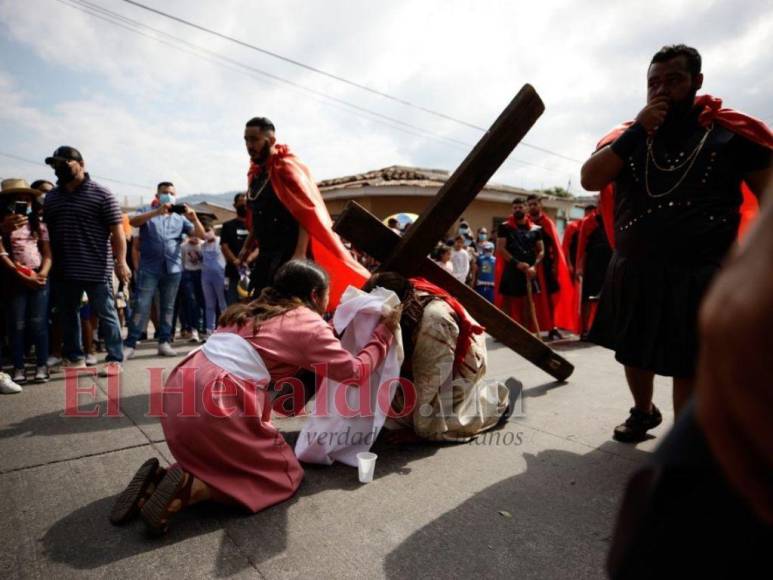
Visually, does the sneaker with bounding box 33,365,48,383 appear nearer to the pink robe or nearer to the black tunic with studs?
the pink robe

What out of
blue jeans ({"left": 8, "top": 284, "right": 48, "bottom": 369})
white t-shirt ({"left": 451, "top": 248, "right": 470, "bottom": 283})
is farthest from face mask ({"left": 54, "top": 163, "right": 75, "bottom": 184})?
white t-shirt ({"left": 451, "top": 248, "right": 470, "bottom": 283})

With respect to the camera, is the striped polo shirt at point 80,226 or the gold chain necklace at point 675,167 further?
the striped polo shirt at point 80,226

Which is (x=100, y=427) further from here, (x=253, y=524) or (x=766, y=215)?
(x=766, y=215)

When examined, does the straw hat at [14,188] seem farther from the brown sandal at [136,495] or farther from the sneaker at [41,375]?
the brown sandal at [136,495]

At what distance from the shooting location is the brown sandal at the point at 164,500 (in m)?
1.84

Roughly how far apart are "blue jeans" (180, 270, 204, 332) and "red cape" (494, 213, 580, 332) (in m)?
4.14

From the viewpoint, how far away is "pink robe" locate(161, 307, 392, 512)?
2.04 metres

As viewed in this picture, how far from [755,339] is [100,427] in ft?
11.4

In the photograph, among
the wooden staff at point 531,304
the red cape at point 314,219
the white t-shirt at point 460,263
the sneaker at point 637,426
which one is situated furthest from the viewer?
the white t-shirt at point 460,263

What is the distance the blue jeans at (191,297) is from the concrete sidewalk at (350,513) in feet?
11.3

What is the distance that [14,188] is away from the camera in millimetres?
4254

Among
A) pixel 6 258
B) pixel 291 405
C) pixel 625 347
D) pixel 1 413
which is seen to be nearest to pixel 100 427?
pixel 1 413

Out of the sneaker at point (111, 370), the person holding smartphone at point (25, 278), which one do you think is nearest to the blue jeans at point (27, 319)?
the person holding smartphone at point (25, 278)

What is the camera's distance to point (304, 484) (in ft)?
7.80
